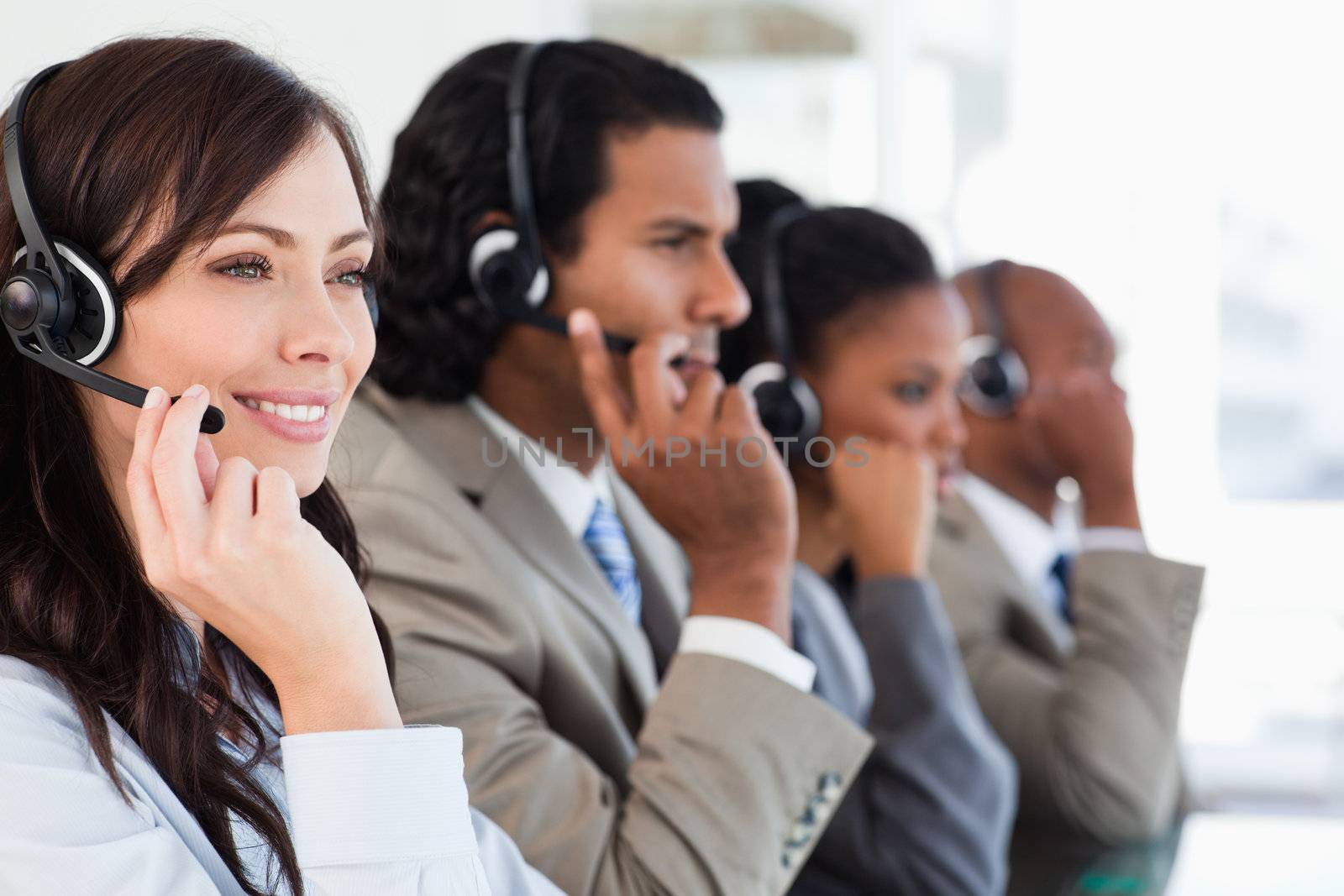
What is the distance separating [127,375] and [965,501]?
6.00ft

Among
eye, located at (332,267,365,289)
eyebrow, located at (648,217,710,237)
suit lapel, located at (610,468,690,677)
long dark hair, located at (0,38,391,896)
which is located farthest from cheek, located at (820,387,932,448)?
long dark hair, located at (0,38,391,896)

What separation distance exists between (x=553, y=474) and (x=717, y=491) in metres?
0.24

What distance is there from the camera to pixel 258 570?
767 mm

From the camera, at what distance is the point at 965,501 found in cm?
247

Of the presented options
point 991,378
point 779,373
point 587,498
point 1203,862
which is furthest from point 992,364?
point 587,498

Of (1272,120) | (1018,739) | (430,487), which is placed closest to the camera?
(430,487)

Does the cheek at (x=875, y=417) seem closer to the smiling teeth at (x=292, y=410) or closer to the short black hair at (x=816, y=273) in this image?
the short black hair at (x=816, y=273)

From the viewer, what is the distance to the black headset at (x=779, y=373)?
1965 mm

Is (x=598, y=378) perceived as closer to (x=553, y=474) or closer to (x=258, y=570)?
(x=553, y=474)

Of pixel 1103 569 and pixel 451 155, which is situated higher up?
pixel 451 155

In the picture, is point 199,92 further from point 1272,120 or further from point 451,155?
point 1272,120

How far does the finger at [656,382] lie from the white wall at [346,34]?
1.28ft

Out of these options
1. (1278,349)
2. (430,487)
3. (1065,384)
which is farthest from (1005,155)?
(430,487)

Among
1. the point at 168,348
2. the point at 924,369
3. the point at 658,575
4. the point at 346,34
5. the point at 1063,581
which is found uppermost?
the point at 346,34
